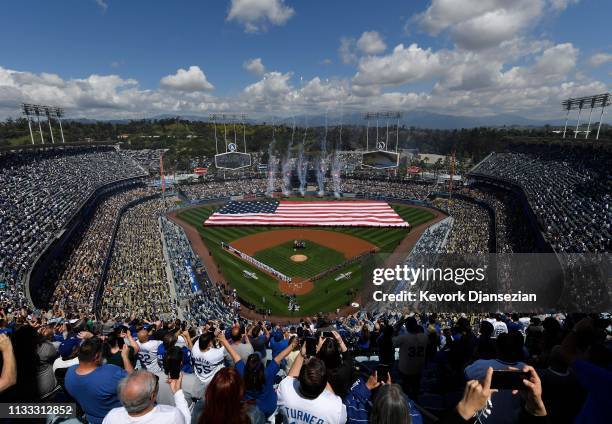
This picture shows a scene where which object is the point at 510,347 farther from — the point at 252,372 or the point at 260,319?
the point at 260,319

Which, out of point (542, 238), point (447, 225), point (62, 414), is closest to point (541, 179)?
point (447, 225)

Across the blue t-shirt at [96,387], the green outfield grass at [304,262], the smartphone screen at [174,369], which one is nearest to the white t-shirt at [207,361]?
the smartphone screen at [174,369]

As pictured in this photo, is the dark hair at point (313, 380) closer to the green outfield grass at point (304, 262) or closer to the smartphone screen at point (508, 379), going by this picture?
the smartphone screen at point (508, 379)

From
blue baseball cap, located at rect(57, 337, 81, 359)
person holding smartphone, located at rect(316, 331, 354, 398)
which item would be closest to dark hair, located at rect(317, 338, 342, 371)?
person holding smartphone, located at rect(316, 331, 354, 398)

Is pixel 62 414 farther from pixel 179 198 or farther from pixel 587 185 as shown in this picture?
pixel 179 198

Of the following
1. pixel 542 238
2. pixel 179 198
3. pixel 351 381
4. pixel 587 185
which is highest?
pixel 351 381

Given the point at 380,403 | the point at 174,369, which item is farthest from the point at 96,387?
the point at 380,403
